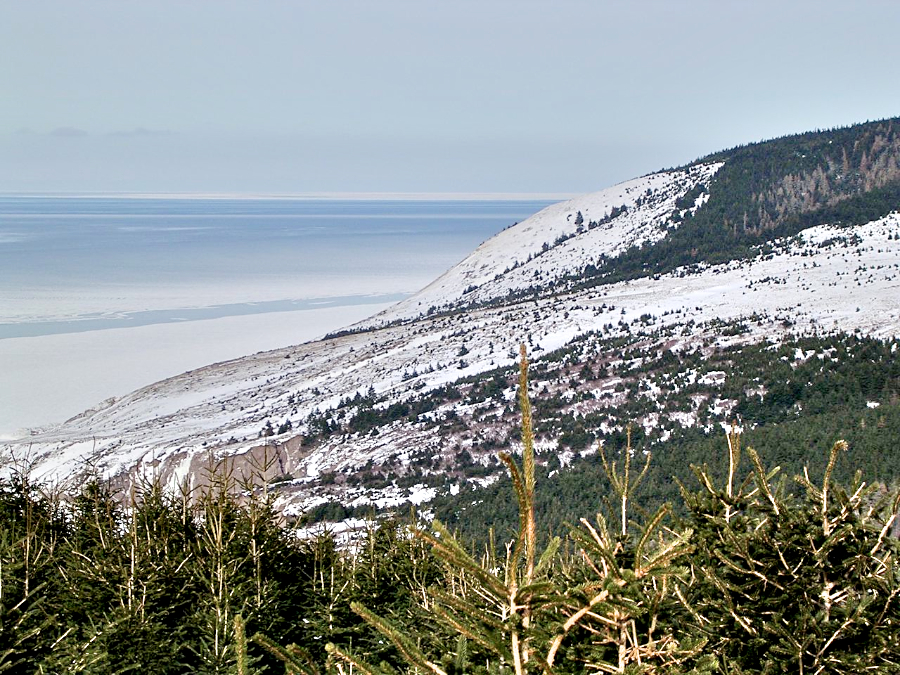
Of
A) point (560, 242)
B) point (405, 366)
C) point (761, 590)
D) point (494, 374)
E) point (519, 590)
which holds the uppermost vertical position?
point (560, 242)

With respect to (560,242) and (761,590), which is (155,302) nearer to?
(560,242)

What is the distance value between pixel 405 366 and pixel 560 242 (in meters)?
45.6

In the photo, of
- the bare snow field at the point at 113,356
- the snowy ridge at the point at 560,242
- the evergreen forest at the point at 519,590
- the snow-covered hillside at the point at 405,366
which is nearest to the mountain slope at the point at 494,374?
the snow-covered hillside at the point at 405,366

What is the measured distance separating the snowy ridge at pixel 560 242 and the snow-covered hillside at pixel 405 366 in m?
11.4

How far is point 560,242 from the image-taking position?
9869 cm

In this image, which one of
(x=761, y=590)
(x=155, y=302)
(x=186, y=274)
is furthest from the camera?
(x=186, y=274)

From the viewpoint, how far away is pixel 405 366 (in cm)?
5822

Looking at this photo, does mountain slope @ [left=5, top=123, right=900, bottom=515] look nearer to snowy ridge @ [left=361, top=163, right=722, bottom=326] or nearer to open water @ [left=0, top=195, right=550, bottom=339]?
snowy ridge @ [left=361, top=163, right=722, bottom=326]

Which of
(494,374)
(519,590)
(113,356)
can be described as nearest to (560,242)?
(494,374)

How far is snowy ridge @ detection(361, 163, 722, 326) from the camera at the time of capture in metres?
87.6

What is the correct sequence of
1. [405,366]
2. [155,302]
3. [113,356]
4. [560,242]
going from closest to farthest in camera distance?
[405,366]
[113,356]
[155,302]
[560,242]

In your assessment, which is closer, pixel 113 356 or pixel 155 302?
pixel 113 356

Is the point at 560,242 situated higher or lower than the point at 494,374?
higher

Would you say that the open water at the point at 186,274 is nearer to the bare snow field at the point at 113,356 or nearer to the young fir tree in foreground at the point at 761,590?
the bare snow field at the point at 113,356
